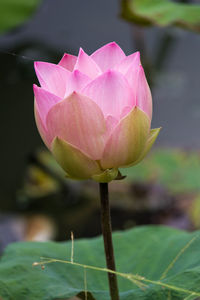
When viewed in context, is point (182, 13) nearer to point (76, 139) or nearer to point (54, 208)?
point (54, 208)

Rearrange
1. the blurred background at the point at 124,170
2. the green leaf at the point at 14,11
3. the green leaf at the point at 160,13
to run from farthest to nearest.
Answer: the green leaf at the point at 14,11
the blurred background at the point at 124,170
the green leaf at the point at 160,13

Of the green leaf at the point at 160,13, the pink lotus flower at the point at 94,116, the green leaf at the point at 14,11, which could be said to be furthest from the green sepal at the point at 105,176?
the green leaf at the point at 14,11

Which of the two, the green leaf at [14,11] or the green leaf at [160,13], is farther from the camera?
the green leaf at [14,11]

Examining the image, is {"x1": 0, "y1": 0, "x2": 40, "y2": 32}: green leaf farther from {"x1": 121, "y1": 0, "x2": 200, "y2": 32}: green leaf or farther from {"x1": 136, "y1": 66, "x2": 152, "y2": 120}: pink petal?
{"x1": 136, "y1": 66, "x2": 152, "y2": 120}: pink petal

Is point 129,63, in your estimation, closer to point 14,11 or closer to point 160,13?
point 160,13

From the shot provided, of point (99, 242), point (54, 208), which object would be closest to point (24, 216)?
point (54, 208)

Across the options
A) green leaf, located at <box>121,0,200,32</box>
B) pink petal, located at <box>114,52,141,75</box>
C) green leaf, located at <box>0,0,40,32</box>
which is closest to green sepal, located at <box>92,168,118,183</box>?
pink petal, located at <box>114,52,141,75</box>

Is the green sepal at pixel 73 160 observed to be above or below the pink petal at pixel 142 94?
below

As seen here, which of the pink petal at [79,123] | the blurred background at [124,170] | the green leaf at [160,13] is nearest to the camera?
the pink petal at [79,123]

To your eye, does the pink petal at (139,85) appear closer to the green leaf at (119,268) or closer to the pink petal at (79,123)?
the pink petal at (79,123)

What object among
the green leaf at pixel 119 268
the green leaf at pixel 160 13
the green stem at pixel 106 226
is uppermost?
the green leaf at pixel 160 13
